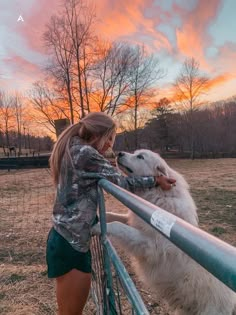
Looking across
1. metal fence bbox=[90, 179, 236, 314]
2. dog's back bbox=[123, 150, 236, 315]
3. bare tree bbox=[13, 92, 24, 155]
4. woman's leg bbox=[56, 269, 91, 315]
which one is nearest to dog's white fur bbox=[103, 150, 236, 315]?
dog's back bbox=[123, 150, 236, 315]

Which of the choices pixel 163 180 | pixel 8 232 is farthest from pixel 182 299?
pixel 8 232

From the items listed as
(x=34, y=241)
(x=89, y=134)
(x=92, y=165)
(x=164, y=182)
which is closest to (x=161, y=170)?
(x=164, y=182)

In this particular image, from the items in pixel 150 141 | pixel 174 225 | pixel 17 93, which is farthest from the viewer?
pixel 17 93

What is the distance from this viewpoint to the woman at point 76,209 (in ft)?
6.71

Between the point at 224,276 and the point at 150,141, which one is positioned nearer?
the point at 224,276

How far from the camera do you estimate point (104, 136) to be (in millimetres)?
2262

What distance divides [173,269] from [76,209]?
0.99 m

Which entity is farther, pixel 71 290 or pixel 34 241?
pixel 34 241

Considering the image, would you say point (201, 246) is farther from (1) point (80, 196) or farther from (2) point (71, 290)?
(2) point (71, 290)

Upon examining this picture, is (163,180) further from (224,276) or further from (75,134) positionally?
(224,276)

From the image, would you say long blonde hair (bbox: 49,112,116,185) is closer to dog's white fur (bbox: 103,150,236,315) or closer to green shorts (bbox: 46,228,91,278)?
green shorts (bbox: 46,228,91,278)

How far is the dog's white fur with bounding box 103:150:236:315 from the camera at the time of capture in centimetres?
235

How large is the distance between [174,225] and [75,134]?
5.52 feet

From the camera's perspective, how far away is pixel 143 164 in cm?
338
